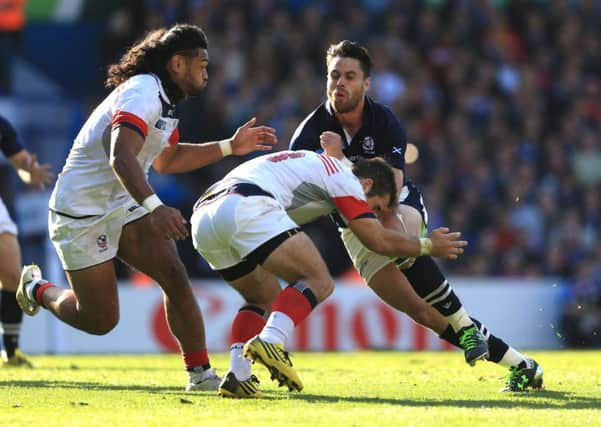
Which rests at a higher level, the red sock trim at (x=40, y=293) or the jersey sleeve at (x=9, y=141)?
the jersey sleeve at (x=9, y=141)

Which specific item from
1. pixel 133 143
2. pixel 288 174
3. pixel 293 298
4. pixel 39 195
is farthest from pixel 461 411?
pixel 39 195

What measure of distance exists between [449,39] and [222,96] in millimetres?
4696

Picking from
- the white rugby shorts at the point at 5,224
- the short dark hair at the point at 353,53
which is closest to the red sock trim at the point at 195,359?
the short dark hair at the point at 353,53

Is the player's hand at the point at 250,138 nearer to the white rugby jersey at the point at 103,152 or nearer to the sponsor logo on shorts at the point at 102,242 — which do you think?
the white rugby jersey at the point at 103,152

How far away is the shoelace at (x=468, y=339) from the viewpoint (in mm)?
8766

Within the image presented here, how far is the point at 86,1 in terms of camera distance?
23.8 metres

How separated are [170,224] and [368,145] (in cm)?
227

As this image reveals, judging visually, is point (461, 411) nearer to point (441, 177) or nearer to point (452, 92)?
point (441, 177)

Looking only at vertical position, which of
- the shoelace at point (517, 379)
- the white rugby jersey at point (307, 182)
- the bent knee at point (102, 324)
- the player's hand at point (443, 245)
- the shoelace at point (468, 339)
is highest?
the white rugby jersey at point (307, 182)

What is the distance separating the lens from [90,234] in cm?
916

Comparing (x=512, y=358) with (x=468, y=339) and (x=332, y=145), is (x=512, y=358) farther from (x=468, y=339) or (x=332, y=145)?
(x=332, y=145)

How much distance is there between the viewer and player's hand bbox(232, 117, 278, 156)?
31.4 feet

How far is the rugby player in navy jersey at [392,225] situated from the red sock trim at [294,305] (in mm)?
1140

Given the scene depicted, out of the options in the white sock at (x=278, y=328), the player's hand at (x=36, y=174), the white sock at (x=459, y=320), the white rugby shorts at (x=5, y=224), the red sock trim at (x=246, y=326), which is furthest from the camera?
the player's hand at (x=36, y=174)
